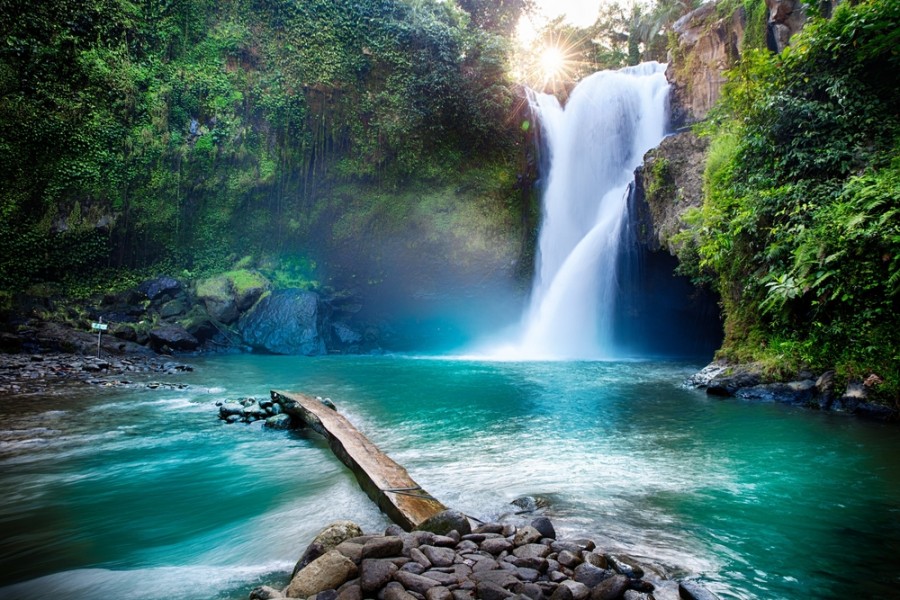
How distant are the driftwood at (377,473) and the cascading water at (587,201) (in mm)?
12047

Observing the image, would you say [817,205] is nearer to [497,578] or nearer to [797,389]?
[797,389]

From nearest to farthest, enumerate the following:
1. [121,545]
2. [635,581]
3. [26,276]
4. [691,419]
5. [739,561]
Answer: [635,581]
[739,561]
[121,545]
[691,419]
[26,276]

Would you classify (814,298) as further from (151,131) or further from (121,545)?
(151,131)

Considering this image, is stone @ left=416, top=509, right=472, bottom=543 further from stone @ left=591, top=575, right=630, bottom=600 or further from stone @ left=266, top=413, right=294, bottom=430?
stone @ left=266, top=413, right=294, bottom=430

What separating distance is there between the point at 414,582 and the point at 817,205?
28.1 feet

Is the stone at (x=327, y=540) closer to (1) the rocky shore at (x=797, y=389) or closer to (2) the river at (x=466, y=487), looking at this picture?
(2) the river at (x=466, y=487)

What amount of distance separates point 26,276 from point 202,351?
22.9ft

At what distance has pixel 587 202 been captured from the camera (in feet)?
64.0

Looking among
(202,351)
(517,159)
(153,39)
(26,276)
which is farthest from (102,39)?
(517,159)

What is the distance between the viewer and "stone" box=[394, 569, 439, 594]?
208 centimetres

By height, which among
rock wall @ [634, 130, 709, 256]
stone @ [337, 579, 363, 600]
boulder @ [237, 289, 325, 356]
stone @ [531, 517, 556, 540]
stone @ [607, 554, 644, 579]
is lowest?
stone @ [607, 554, 644, 579]

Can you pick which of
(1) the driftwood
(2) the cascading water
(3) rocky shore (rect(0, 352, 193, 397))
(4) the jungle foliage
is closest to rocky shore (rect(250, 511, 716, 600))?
(1) the driftwood

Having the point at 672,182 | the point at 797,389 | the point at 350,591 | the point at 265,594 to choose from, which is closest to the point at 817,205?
the point at 797,389

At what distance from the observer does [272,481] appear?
14.0 feet
